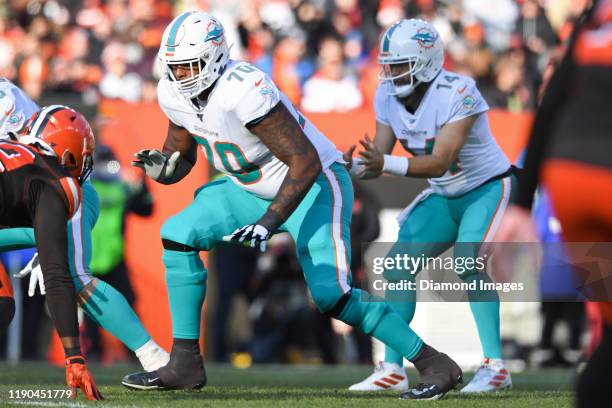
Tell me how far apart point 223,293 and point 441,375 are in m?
4.44

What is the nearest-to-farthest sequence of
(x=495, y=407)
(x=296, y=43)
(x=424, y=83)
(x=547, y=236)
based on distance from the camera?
(x=495, y=407) → (x=424, y=83) → (x=547, y=236) → (x=296, y=43)

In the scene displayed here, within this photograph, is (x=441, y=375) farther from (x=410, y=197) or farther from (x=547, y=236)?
(x=410, y=197)

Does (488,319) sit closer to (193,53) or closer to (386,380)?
(386,380)

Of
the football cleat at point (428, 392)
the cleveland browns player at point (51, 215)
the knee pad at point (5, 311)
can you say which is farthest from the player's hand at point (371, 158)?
the knee pad at point (5, 311)

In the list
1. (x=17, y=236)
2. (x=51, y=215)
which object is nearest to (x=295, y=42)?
(x=17, y=236)

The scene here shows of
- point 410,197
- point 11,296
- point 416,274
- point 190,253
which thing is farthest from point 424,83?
point 410,197

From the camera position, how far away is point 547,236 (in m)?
8.71

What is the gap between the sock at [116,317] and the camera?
546 centimetres

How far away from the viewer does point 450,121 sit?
20.1ft

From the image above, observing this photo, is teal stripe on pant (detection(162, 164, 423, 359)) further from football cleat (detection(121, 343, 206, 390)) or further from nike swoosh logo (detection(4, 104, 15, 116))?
nike swoosh logo (detection(4, 104, 15, 116))

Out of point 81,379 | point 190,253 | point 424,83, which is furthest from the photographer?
point 424,83

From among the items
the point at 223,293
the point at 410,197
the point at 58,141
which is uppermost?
the point at 58,141

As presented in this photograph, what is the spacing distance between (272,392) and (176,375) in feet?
1.88

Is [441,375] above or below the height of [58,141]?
below
